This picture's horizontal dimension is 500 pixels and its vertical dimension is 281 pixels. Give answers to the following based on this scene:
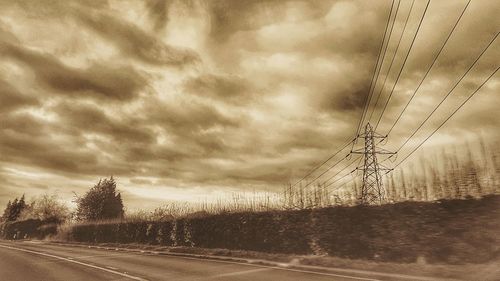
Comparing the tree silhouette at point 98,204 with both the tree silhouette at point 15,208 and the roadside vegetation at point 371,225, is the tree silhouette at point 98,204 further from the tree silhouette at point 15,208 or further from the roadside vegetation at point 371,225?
the tree silhouette at point 15,208

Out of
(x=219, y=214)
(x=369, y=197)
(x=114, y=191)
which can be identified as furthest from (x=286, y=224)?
(x=114, y=191)

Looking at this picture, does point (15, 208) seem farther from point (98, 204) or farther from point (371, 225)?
point (371, 225)

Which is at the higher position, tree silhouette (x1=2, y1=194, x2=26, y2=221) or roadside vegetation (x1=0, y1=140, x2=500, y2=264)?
tree silhouette (x1=2, y1=194, x2=26, y2=221)

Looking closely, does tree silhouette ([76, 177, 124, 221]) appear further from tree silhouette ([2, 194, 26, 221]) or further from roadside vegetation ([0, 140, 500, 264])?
tree silhouette ([2, 194, 26, 221])

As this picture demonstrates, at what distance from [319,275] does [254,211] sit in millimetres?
11034

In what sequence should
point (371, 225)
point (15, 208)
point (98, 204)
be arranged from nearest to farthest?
point (371, 225), point (98, 204), point (15, 208)

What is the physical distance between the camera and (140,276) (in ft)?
36.9

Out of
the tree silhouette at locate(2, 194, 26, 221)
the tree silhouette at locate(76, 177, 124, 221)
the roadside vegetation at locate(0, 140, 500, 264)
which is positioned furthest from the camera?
the tree silhouette at locate(2, 194, 26, 221)

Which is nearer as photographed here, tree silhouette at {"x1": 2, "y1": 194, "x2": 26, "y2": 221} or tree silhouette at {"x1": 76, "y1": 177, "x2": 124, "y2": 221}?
tree silhouette at {"x1": 76, "y1": 177, "x2": 124, "y2": 221}

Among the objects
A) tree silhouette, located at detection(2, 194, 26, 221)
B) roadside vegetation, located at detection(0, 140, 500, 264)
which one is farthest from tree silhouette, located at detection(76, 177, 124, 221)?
tree silhouette, located at detection(2, 194, 26, 221)

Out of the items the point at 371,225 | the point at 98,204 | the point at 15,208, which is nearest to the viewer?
the point at 371,225

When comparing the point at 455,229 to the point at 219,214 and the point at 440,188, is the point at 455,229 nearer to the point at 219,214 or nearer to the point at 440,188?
the point at 440,188

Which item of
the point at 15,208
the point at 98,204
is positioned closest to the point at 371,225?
the point at 98,204

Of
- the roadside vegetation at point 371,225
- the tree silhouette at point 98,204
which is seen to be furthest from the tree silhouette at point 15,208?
the roadside vegetation at point 371,225
